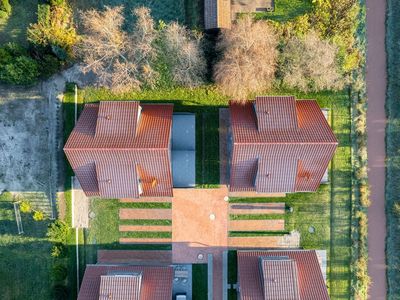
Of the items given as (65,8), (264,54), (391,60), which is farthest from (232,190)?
(65,8)

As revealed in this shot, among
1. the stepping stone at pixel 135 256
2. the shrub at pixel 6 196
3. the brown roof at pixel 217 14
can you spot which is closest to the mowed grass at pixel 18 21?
the shrub at pixel 6 196

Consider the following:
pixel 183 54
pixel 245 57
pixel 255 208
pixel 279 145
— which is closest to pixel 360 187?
pixel 255 208

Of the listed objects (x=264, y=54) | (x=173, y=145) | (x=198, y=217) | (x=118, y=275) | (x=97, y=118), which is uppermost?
(x=264, y=54)

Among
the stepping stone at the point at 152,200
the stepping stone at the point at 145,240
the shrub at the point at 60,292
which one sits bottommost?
the shrub at the point at 60,292

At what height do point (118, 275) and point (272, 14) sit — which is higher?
point (272, 14)

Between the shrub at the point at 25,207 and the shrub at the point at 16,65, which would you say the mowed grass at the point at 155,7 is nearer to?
the shrub at the point at 16,65

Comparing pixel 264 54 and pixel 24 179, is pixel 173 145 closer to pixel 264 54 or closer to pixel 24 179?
pixel 264 54

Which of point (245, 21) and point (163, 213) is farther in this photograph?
point (163, 213)
